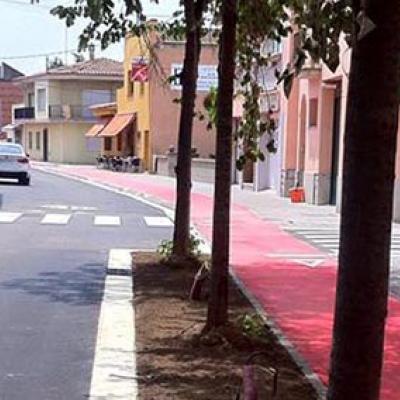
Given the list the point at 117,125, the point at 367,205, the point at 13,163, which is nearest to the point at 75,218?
the point at 13,163

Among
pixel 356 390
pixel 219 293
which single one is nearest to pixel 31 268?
pixel 219 293

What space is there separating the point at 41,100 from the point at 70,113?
5.30 metres

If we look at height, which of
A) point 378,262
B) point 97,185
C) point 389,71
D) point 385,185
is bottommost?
point 97,185

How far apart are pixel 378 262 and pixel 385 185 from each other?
12.7 inches

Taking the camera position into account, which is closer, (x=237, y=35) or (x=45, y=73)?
(x=237, y=35)

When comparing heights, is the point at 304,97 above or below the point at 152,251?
above

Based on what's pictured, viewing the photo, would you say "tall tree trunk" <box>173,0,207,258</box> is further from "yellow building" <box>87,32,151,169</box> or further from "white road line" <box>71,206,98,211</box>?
"yellow building" <box>87,32,151,169</box>

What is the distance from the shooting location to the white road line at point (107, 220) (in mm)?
22334

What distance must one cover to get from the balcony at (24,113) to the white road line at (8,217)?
56141 millimetres

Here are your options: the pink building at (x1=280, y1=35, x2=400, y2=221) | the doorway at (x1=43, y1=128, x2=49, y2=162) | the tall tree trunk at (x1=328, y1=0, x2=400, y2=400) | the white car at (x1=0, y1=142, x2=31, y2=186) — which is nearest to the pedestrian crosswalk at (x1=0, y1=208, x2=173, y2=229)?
the pink building at (x1=280, y1=35, x2=400, y2=221)

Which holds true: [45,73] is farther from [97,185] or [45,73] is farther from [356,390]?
[356,390]

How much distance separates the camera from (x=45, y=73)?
74.1 m

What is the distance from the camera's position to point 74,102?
2906 inches

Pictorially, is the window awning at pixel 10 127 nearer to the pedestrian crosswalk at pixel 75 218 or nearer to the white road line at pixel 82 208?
the white road line at pixel 82 208
